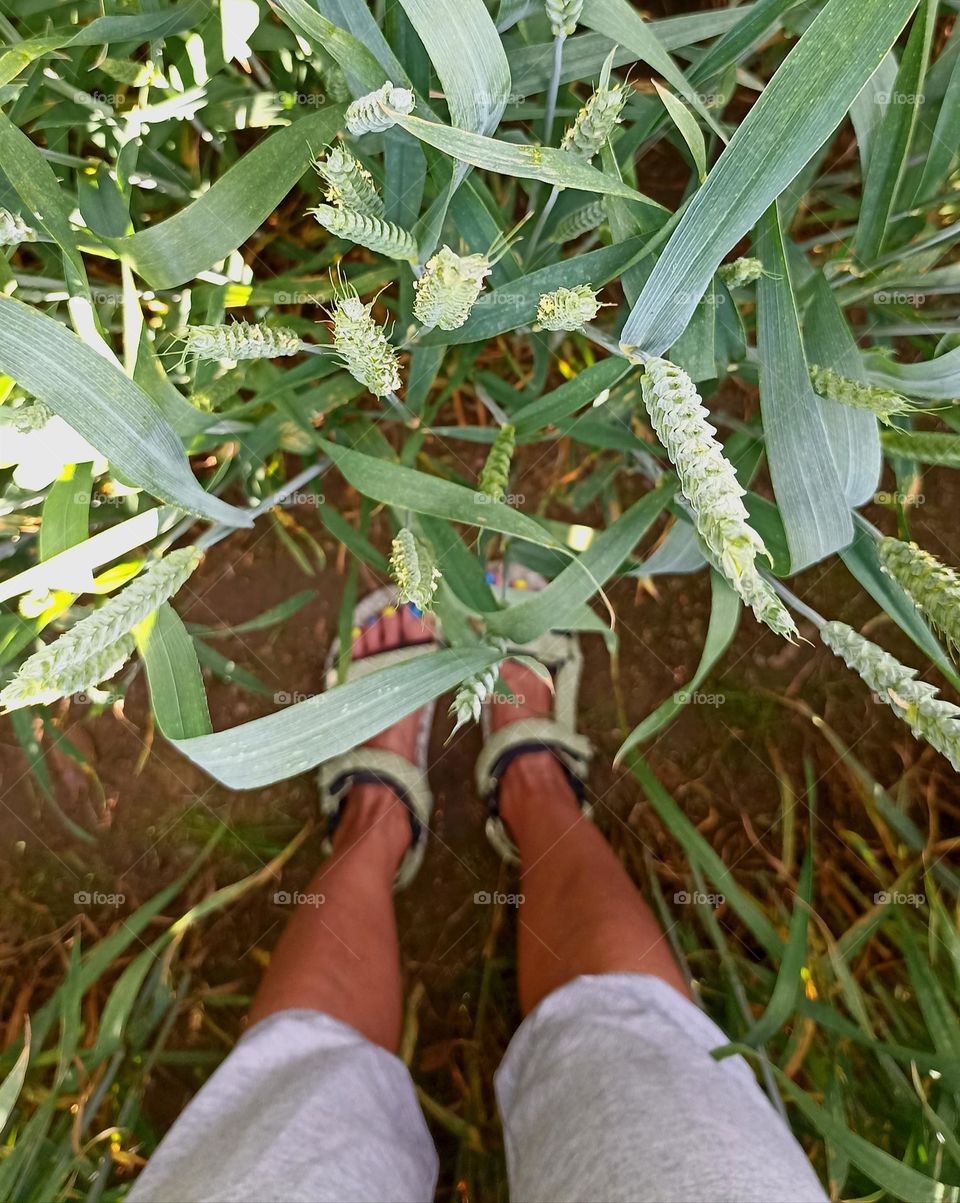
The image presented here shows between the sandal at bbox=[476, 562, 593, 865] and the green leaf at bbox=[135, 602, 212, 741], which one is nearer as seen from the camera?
the green leaf at bbox=[135, 602, 212, 741]

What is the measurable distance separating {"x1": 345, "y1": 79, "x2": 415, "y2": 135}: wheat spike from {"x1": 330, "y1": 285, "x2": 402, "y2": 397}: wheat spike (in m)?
0.10

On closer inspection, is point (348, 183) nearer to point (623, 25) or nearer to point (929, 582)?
point (623, 25)

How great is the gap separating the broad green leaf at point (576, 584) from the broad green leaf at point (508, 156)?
276 millimetres

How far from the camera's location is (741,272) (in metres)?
0.61

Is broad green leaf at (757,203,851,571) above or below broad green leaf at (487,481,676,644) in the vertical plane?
above

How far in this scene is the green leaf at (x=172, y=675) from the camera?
1.93ft

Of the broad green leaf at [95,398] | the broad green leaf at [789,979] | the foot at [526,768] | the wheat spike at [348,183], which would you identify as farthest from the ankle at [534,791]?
the wheat spike at [348,183]

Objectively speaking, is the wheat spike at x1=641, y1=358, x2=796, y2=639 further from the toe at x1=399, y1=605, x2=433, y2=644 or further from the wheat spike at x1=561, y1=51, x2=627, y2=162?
the toe at x1=399, y1=605, x2=433, y2=644

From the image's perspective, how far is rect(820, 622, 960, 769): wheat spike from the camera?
1.33 ft

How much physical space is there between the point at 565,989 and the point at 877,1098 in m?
0.46

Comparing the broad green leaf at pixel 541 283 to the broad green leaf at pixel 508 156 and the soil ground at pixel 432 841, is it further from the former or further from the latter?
the soil ground at pixel 432 841

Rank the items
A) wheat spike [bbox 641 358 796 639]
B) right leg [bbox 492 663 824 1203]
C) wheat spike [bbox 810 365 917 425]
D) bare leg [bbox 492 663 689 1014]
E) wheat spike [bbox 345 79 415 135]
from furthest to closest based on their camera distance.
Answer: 1. bare leg [bbox 492 663 689 1014]
2. right leg [bbox 492 663 824 1203]
3. wheat spike [bbox 810 365 917 425]
4. wheat spike [bbox 345 79 415 135]
5. wheat spike [bbox 641 358 796 639]

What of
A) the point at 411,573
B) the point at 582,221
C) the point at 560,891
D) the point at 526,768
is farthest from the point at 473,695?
the point at 526,768

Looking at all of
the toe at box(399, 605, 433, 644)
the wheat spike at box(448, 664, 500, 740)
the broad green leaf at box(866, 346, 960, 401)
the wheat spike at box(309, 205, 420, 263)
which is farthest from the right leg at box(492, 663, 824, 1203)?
the wheat spike at box(309, 205, 420, 263)
